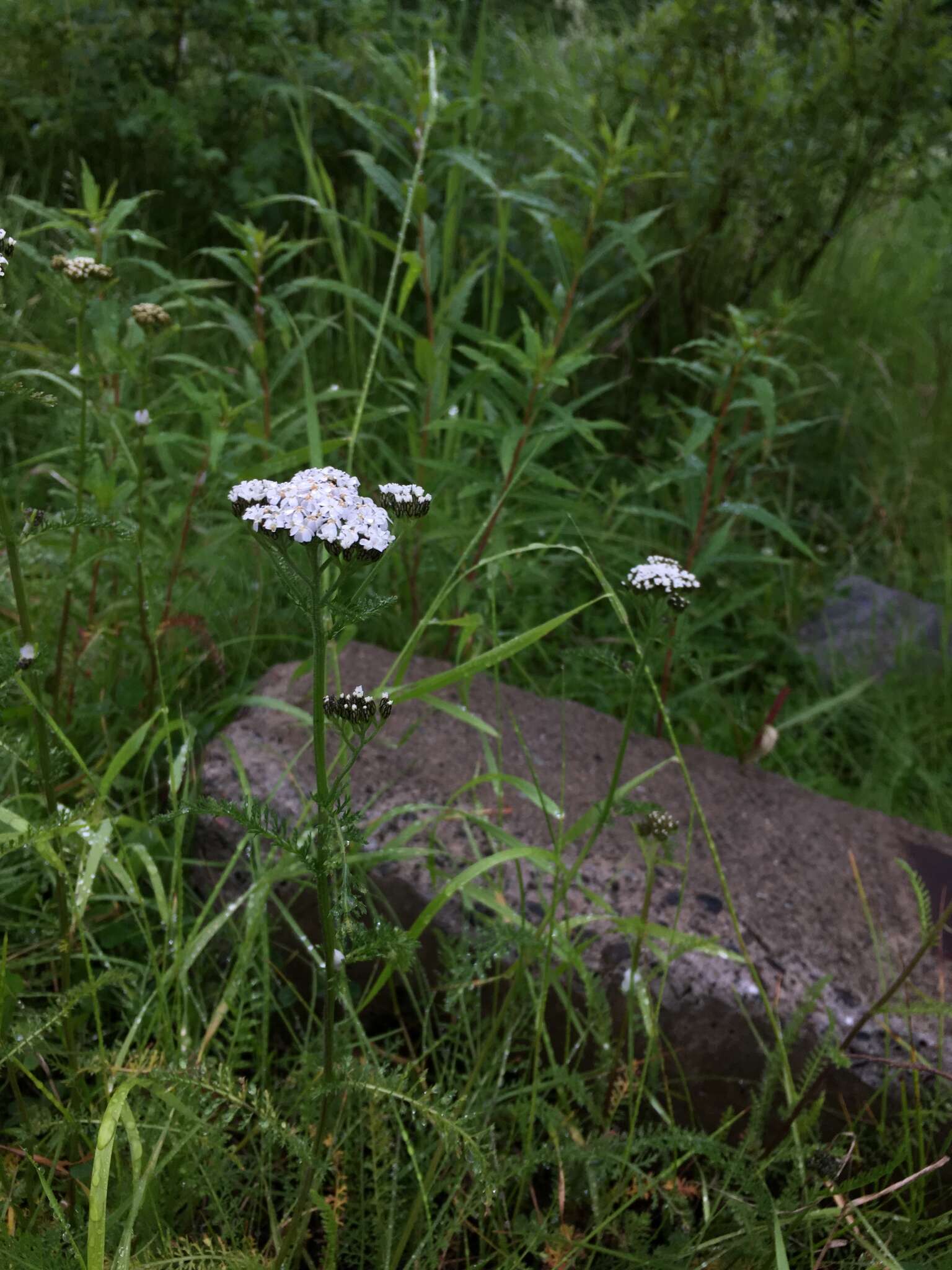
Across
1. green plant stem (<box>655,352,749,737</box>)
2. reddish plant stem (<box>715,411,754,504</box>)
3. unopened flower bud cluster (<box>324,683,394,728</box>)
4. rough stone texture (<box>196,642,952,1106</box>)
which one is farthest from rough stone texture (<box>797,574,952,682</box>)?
unopened flower bud cluster (<box>324,683,394,728</box>)

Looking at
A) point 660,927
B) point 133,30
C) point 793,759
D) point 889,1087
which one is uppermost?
point 133,30

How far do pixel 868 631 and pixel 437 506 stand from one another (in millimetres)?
1388

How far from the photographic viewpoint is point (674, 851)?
1965 millimetres

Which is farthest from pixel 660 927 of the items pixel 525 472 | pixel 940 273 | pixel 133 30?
pixel 940 273

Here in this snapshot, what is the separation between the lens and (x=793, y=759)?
272cm

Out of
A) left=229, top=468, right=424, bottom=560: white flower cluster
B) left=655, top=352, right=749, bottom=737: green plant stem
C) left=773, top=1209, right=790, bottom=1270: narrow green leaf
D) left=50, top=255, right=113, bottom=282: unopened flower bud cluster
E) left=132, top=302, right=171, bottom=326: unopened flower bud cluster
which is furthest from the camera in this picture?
left=655, top=352, right=749, bottom=737: green plant stem

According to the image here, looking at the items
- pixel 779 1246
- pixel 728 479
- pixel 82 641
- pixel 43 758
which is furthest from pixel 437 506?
pixel 779 1246

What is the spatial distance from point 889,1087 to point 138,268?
3.32 metres

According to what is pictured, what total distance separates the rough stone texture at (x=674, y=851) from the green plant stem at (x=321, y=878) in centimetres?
55

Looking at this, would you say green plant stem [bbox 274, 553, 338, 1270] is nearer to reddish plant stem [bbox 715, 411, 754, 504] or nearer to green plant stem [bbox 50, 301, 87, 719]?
green plant stem [bbox 50, 301, 87, 719]

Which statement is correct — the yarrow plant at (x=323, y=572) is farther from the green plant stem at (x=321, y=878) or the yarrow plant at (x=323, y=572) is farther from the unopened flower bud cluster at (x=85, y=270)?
the unopened flower bud cluster at (x=85, y=270)

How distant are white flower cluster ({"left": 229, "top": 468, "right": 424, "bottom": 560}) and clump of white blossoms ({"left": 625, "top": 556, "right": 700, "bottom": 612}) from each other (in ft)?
1.67

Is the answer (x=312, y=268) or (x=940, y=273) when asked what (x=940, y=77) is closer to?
(x=940, y=273)

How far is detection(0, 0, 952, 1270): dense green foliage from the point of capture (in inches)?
56.1
